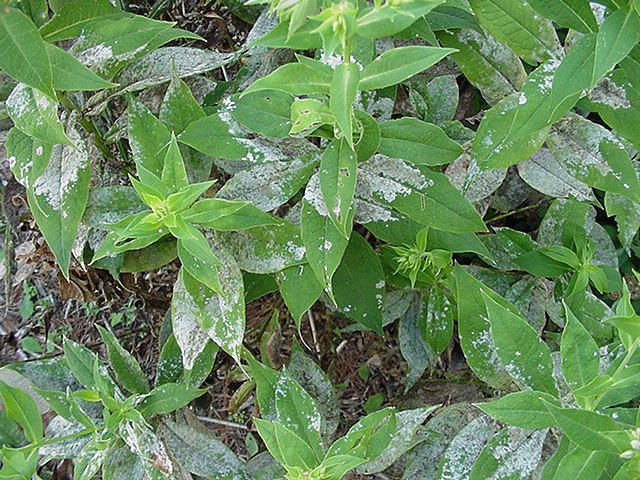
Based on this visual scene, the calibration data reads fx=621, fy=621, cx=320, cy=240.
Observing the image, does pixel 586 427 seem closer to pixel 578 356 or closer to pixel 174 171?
pixel 578 356

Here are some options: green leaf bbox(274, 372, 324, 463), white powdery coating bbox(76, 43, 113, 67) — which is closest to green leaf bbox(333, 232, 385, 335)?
green leaf bbox(274, 372, 324, 463)

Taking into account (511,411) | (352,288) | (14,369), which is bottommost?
(14,369)

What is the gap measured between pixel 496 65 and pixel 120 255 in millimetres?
1109

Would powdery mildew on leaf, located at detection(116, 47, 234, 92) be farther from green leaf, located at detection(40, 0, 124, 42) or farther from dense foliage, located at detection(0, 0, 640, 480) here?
green leaf, located at detection(40, 0, 124, 42)

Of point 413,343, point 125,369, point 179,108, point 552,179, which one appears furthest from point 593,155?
point 125,369

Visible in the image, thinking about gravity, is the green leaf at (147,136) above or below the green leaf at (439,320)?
above

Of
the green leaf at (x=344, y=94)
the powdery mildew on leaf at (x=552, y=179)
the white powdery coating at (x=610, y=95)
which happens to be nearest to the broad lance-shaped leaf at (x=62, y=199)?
the green leaf at (x=344, y=94)

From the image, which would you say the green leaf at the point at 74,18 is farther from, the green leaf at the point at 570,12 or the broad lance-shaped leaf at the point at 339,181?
the green leaf at the point at 570,12

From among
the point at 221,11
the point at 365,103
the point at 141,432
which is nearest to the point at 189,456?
the point at 141,432

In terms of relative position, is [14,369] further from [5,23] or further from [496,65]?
[496,65]

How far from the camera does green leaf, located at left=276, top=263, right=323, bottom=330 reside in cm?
149

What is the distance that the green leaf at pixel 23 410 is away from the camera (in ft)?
4.97

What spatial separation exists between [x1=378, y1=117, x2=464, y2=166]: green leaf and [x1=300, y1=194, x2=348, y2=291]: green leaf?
0.64ft

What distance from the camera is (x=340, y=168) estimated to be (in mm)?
1262
